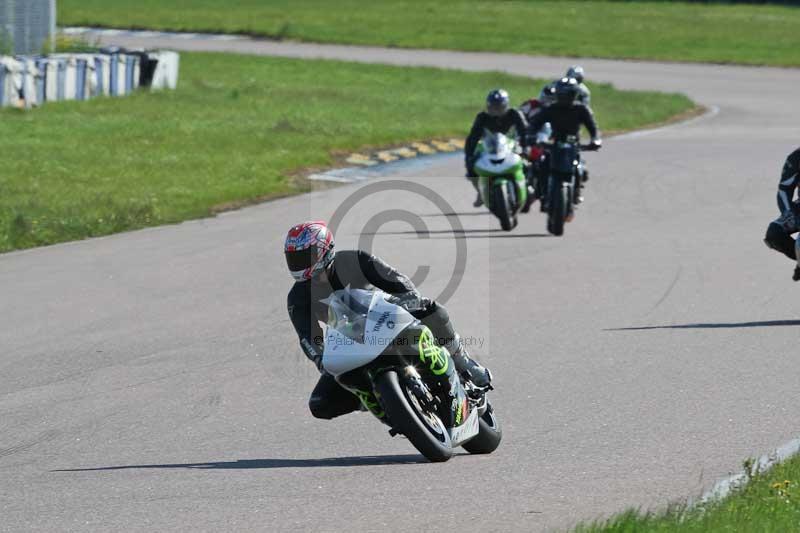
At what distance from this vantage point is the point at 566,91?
17.9 meters

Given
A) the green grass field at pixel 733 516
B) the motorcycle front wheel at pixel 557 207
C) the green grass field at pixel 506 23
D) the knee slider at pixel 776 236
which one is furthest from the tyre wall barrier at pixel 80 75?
the green grass field at pixel 733 516

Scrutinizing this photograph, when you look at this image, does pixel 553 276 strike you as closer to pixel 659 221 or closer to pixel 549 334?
pixel 549 334

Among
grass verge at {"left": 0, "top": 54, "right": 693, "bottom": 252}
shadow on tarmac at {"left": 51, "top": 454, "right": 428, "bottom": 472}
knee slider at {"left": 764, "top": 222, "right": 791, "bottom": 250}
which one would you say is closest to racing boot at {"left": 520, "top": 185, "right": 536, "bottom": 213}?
grass verge at {"left": 0, "top": 54, "right": 693, "bottom": 252}

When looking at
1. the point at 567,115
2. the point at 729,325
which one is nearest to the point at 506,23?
the point at 567,115

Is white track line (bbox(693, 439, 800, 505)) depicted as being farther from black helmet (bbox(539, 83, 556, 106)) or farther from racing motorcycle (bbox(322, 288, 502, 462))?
black helmet (bbox(539, 83, 556, 106))

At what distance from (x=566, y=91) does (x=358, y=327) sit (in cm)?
1067

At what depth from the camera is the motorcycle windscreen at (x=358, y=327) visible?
7633 millimetres

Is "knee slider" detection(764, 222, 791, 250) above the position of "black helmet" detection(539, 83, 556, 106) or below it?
above

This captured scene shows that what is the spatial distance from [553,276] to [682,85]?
996 inches

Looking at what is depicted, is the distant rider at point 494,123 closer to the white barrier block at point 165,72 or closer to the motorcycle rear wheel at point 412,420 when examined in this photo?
the motorcycle rear wheel at point 412,420

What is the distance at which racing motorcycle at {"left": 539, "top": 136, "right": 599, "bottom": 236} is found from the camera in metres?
17.3

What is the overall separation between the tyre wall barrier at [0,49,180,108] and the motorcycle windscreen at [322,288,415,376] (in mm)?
20227

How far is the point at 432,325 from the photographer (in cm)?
822

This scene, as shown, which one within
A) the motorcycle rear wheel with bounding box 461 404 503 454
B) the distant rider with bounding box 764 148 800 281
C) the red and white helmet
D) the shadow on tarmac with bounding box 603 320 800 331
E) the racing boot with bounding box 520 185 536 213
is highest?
the red and white helmet
